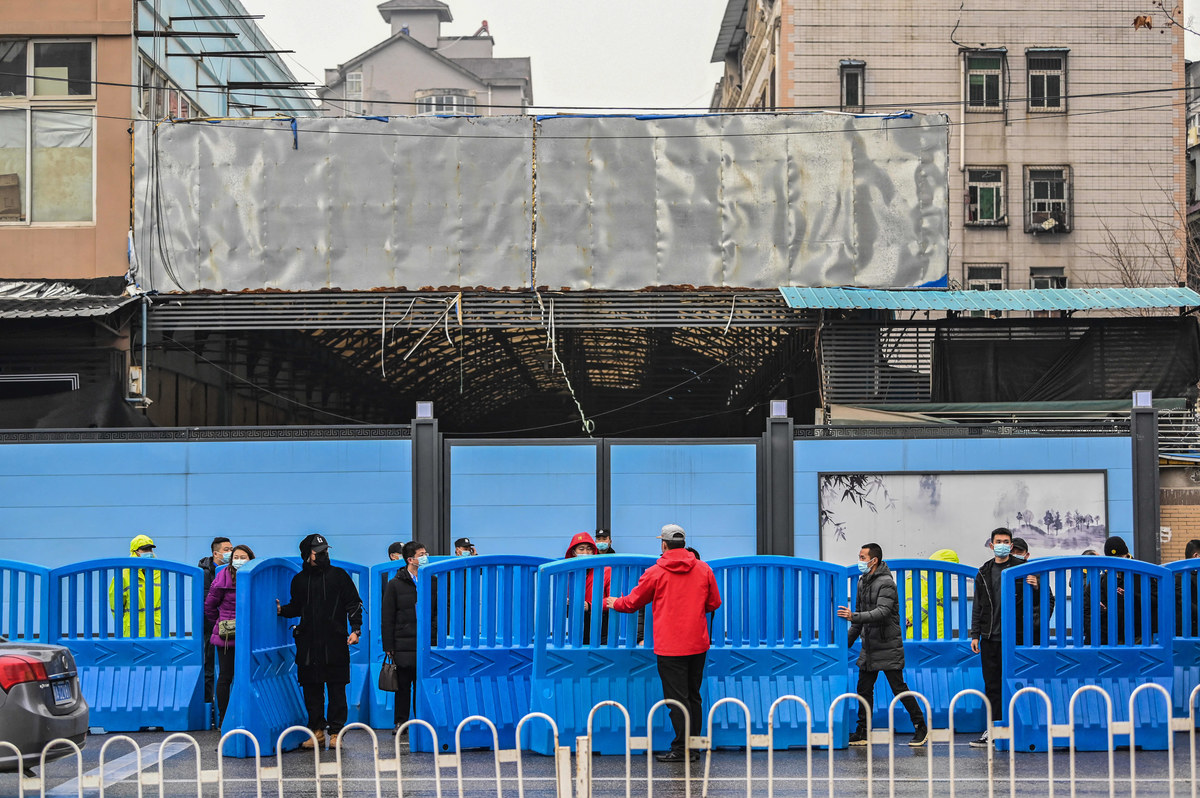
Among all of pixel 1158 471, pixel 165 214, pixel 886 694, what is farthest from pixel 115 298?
pixel 1158 471

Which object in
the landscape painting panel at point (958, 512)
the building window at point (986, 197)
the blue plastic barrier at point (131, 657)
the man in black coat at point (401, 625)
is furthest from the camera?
the building window at point (986, 197)

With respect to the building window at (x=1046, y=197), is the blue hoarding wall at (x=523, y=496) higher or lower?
lower

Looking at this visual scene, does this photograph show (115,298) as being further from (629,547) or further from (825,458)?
(825,458)

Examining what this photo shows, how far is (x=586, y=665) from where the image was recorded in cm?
1052

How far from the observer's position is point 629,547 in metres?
17.7

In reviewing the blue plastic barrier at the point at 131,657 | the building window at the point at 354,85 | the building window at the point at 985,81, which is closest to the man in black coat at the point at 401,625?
the blue plastic barrier at the point at 131,657

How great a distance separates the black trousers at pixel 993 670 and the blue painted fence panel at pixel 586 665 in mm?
2886

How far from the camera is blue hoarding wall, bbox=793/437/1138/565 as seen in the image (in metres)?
17.6

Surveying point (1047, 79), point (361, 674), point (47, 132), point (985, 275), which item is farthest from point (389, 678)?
point (1047, 79)

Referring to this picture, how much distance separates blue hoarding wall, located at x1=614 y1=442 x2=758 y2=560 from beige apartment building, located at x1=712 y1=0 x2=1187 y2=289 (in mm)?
16979

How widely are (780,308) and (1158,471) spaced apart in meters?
5.84

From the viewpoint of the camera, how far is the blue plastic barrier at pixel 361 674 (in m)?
12.2

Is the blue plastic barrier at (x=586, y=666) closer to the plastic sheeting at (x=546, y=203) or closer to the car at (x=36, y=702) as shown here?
the car at (x=36, y=702)

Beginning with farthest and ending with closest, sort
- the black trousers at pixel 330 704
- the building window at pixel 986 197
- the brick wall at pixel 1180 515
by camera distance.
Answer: the building window at pixel 986 197 < the brick wall at pixel 1180 515 < the black trousers at pixel 330 704
